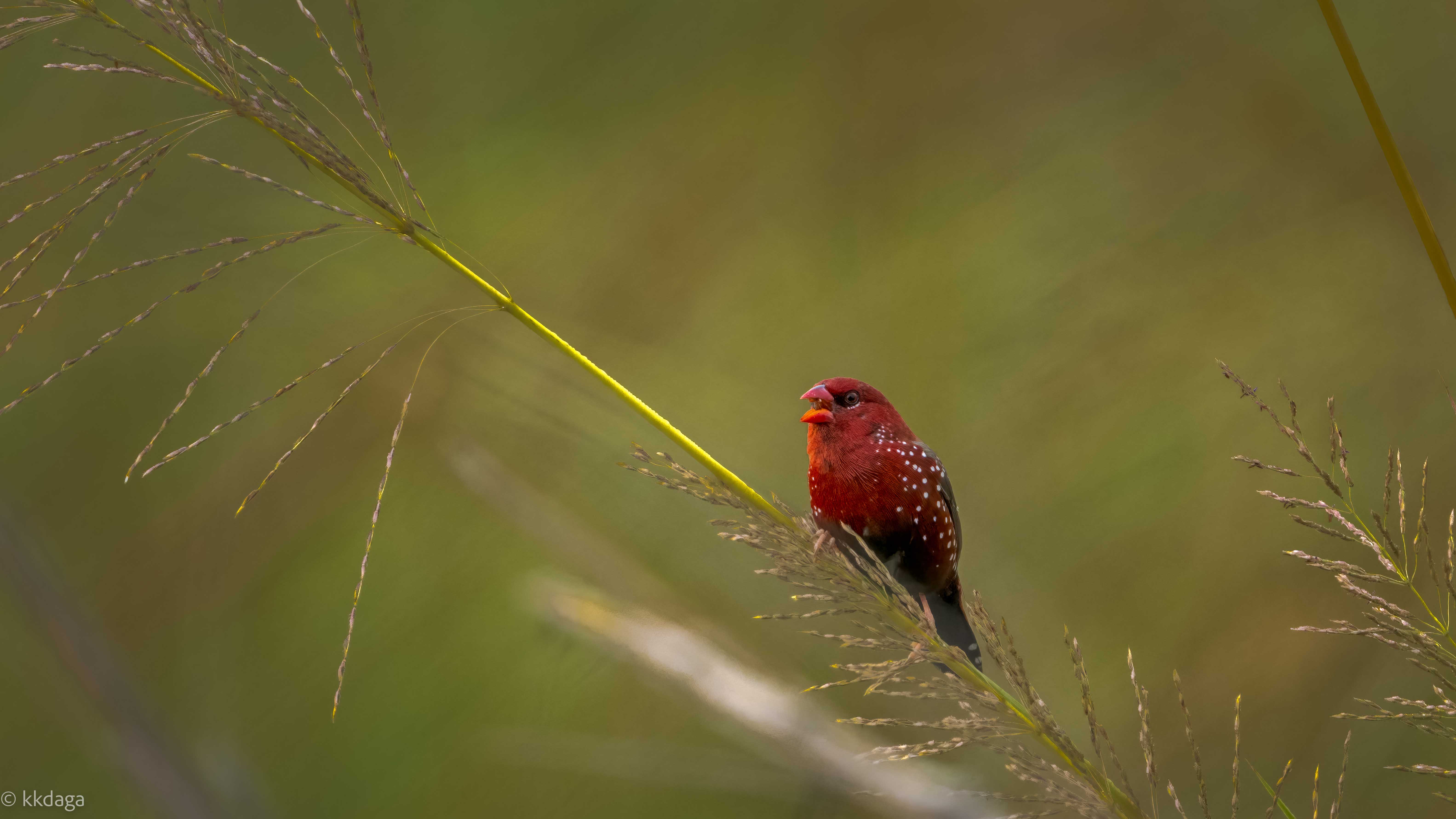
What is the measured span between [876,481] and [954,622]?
0.25 meters

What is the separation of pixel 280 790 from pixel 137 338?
100 cm

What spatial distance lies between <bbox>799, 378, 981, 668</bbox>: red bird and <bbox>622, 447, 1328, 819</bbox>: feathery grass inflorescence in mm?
149

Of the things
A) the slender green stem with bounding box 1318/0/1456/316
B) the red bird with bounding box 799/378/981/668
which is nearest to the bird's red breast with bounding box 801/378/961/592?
the red bird with bounding box 799/378/981/668

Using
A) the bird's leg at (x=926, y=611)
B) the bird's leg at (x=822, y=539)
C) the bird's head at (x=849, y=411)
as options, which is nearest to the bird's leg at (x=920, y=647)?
the bird's leg at (x=926, y=611)

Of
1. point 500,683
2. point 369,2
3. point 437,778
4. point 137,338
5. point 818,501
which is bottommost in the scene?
point 437,778

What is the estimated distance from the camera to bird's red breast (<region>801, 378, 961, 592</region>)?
35.2 inches

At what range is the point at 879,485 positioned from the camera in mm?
892

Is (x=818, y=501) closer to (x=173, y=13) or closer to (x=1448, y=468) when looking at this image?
(x=173, y=13)

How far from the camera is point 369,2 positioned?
1707 mm

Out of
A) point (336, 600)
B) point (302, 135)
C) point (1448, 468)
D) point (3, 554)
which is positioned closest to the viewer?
point (302, 135)

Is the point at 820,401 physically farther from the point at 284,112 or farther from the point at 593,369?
the point at 284,112

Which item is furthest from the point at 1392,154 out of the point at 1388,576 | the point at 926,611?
the point at 926,611

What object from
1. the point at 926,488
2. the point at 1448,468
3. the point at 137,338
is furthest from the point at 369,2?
the point at 1448,468

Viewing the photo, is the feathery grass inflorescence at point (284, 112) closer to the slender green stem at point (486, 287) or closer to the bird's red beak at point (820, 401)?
the slender green stem at point (486, 287)
